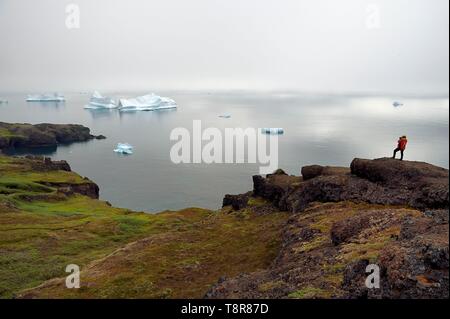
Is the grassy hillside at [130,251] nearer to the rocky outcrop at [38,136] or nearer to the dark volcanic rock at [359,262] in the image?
the dark volcanic rock at [359,262]

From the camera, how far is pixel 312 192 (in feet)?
136

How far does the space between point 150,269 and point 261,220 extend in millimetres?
17478

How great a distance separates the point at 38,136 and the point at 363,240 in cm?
18684

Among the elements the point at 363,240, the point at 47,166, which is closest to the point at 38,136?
the point at 47,166

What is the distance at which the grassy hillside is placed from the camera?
29109 mm

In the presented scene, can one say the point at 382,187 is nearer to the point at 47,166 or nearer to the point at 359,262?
the point at 359,262

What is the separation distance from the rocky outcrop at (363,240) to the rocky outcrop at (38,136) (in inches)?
6596

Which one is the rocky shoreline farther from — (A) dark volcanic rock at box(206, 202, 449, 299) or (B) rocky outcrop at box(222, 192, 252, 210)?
(B) rocky outcrop at box(222, 192, 252, 210)

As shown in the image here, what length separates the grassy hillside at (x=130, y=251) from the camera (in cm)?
2911

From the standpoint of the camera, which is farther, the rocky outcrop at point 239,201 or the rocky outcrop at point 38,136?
the rocky outcrop at point 38,136

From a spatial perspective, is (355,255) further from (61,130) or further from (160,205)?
(61,130)

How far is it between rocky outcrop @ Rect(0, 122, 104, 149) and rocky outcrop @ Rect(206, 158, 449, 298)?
167548 millimetres

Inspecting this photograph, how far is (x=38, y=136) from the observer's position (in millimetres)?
183625

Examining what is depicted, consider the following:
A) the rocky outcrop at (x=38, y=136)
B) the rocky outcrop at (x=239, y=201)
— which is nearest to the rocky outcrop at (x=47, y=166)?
the rocky outcrop at (x=38, y=136)
